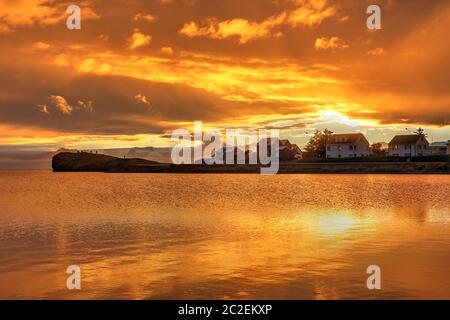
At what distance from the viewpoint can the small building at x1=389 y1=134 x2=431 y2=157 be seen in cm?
15362

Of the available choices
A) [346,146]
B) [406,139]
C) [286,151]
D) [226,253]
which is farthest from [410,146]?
[226,253]

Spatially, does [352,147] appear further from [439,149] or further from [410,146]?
[439,149]

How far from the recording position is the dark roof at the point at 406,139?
504ft

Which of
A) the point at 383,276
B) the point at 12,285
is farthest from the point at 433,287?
the point at 12,285

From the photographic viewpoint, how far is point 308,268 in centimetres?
1873

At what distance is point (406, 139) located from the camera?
155500mm

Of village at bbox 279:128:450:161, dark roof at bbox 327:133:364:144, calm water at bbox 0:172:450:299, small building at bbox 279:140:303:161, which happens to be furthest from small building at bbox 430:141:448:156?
calm water at bbox 0:172:450:299

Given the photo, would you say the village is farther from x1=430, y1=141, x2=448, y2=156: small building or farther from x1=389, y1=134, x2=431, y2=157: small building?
x1=430, y1=141, x2=448, y2=156: small building

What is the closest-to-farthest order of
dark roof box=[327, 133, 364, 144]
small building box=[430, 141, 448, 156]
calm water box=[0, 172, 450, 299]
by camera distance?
calm water box=[0, 172, 450, 299] < dark roof box=[327, 133, 364, 144] < small building box=[430, 141, 448, 156]

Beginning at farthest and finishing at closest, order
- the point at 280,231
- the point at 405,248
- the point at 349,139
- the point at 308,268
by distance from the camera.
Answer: the point at 349,139, the point at 280,231, the point at 405,248, the point at 308,268

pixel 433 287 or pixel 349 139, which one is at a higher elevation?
pixel 349 139

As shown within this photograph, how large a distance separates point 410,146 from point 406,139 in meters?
2.74
